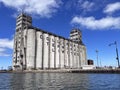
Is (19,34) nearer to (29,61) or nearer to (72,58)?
(29,61)

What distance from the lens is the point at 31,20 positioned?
595ft

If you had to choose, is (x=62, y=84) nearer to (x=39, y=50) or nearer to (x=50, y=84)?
(x=50, y=84)

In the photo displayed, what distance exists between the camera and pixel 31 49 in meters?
154

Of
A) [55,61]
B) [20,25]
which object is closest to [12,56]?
[20,25]

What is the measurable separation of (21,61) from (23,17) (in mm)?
43138

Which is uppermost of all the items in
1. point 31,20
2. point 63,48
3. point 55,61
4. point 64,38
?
point 31,20

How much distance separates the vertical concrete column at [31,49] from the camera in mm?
152375

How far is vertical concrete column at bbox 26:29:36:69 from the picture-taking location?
5999 inches

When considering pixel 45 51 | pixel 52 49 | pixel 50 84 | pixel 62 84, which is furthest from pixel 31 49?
pixel 62 84

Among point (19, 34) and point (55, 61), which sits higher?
point (19, 34)

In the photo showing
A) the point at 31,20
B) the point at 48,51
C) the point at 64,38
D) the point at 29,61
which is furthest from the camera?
the point at 64,38

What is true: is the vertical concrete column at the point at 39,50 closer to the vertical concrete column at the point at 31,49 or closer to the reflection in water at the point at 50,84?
the vertical concrete column at the point at 31,49

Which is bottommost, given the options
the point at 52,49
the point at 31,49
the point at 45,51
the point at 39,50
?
the point at 45,51

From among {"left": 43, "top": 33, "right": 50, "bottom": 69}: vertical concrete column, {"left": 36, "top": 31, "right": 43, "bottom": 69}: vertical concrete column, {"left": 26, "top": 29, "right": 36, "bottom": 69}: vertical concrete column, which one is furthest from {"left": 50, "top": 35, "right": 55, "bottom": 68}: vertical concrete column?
{"left": 26, "top": 29, "right": 36, "bottom": 69}: vertical concrete column
